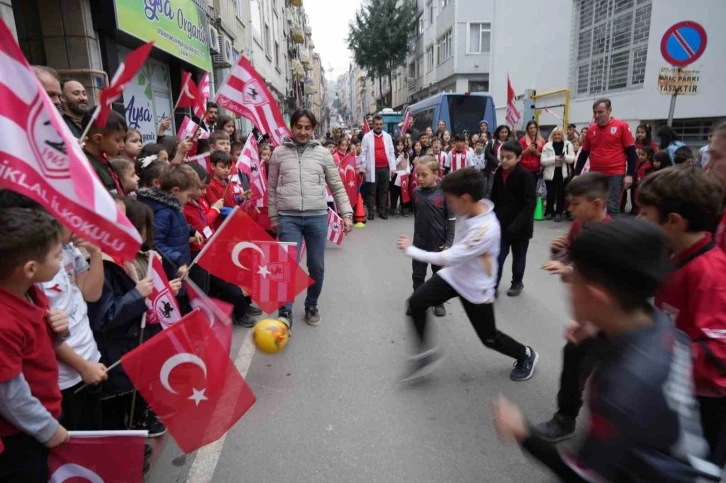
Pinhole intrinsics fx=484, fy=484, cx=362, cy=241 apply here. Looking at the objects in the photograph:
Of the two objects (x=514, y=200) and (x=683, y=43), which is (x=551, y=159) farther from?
(x=514, y=200)

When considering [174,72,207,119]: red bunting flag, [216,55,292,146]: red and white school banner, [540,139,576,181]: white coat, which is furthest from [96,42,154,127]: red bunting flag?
[540,139,576,181]: white coat

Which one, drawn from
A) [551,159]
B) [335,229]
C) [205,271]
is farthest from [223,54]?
[205,271]

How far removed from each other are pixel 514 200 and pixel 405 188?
594 centimetres

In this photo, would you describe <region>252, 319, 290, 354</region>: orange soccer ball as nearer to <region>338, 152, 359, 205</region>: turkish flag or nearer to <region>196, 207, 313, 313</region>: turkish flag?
<region>196, 207, 313, 313</region>: turkish flag

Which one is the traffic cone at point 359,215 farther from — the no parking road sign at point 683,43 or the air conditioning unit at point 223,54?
the air conditioning unit at point 223,54

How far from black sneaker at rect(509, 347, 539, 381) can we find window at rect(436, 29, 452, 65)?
32.1 m

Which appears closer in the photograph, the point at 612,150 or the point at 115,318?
A: the point at 115,318

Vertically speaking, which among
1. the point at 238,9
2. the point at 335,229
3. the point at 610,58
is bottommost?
the point at 335,229

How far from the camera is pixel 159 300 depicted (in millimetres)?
2799

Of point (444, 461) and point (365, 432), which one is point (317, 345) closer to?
point (365, 432)

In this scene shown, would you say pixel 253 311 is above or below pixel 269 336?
below

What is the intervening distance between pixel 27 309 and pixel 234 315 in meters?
3.17

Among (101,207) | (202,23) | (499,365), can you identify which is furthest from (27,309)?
(202,23)

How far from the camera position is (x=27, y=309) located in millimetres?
1695
